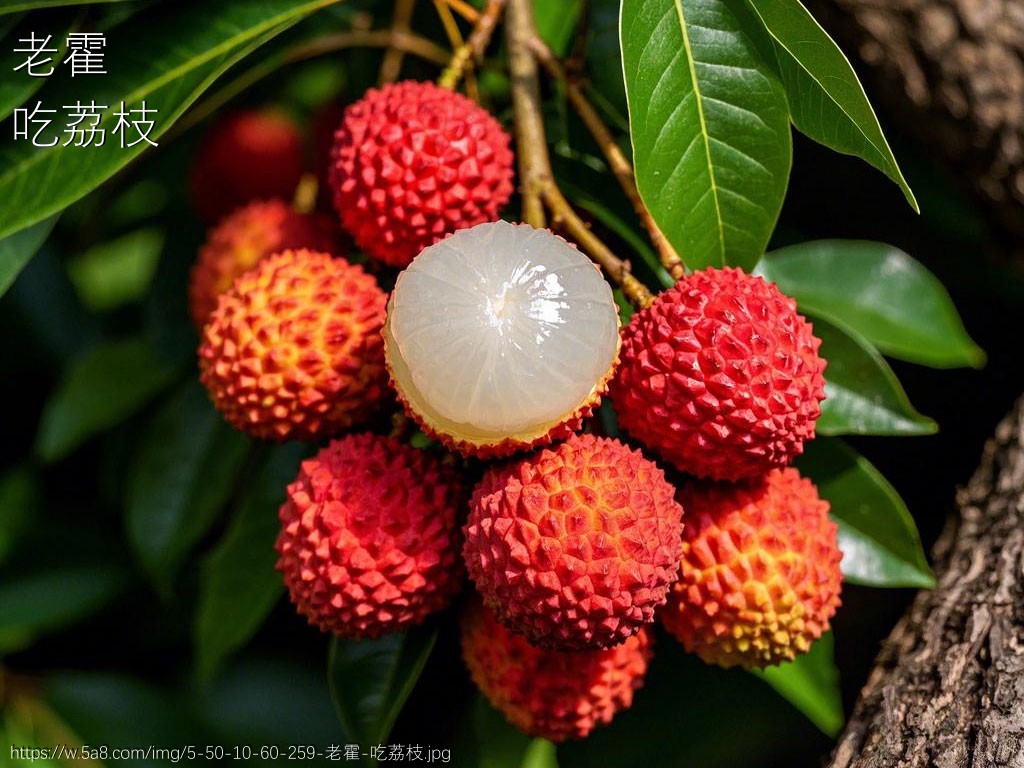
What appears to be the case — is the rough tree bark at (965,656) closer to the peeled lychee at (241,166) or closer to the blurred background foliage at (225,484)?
the blurred background foliage at (225,484)

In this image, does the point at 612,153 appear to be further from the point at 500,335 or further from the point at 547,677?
the point at 547,677

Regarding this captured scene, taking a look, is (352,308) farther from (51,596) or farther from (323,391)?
(51,596)

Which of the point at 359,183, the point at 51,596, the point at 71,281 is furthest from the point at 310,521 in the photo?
the point at 71,281

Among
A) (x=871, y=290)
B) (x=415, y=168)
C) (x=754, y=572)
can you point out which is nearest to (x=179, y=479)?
(x=415, y=168)

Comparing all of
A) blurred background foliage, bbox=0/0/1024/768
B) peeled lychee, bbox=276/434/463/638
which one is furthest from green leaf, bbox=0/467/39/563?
peeled lychee, bbox=276/434/463/638

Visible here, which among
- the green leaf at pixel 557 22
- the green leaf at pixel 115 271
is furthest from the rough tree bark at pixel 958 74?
the green leaf at pixel 115 271

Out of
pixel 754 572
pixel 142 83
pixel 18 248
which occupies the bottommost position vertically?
pixel 18 248
